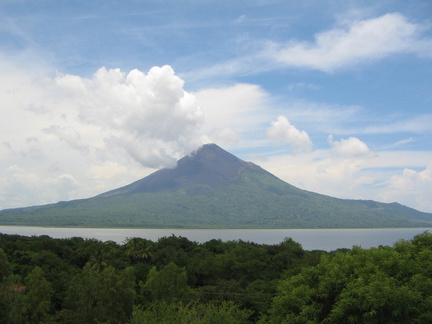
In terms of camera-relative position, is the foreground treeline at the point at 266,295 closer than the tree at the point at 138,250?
Yes

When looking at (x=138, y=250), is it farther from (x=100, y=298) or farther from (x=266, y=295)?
(x=100, y=298)

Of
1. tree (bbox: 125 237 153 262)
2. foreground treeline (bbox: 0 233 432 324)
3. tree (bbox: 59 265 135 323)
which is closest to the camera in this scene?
foreground treeline (bbox: 0 233 432 324)

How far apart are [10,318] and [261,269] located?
1196 inches

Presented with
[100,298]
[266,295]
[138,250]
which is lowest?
[266,295]

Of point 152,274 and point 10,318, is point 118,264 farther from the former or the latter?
point 10,318

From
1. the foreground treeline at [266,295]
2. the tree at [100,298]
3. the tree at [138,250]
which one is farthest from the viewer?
the tree at [138,250]

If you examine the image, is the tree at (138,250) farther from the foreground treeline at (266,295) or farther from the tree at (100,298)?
the tree at (100,298)

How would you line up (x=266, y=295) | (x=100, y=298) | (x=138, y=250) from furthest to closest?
(x=138, y=250), (x=266, y=295), (x=100, y=298)

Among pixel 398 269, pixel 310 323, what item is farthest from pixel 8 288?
pixel 398 269

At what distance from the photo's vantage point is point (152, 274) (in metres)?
34.1

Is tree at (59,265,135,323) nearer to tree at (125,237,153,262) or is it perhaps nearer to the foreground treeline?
the foreground treeline

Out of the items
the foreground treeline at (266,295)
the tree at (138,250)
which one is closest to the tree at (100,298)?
the foreground treeline at (266,295)

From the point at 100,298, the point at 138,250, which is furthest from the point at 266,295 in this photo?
the point at 138,250

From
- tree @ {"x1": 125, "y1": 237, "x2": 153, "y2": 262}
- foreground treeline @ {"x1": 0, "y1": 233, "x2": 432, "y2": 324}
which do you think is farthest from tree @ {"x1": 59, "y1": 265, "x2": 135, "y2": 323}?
tree @ {"x1": 125, "y1": 237, "x2": 153, "y2": 262}
